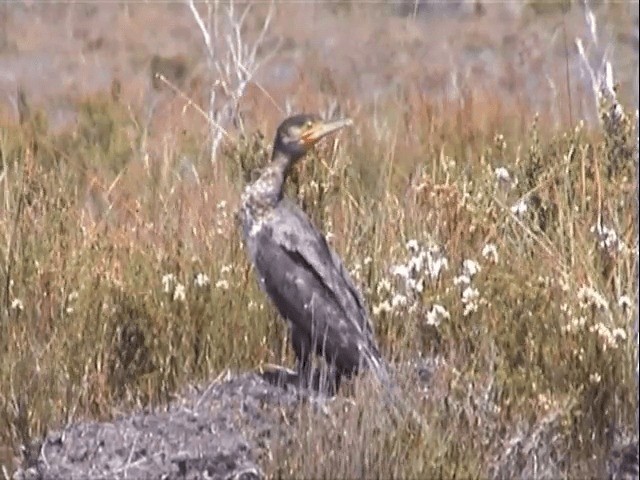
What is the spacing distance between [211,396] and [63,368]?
1.64 feet

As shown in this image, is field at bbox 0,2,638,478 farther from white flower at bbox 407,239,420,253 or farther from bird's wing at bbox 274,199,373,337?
bird's wing at bbox 274,199,373,337

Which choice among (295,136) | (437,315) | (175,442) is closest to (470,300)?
(437,315)

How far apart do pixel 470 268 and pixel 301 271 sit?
1.78ft

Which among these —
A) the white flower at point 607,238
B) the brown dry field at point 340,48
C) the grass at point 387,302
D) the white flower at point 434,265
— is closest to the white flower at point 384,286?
the grass at point 387,302

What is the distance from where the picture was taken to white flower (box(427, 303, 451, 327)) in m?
5.51

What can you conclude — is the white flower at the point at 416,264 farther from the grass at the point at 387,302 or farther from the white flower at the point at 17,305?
the white flower at the point at 17,305

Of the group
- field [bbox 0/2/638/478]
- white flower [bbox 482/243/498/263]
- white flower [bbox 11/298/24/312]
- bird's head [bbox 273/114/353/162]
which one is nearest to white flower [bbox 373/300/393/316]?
field [bbox 0/2/638/478]

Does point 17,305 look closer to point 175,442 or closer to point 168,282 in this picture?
point 168,282

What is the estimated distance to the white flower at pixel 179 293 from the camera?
5.80m

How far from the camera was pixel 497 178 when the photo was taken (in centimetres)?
661

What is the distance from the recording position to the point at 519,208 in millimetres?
6250

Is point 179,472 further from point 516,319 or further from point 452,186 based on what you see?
point 452,186

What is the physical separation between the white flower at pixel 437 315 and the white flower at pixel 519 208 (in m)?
0.76

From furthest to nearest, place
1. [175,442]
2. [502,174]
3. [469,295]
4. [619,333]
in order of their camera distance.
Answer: [502,174] → [469,295] → [619,333] → [175,442]
